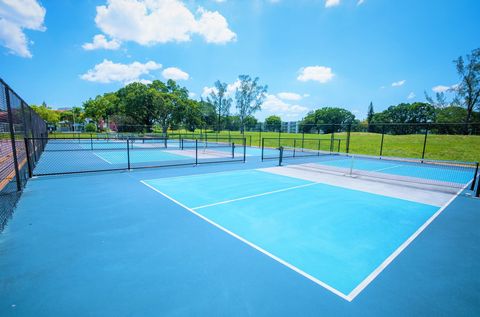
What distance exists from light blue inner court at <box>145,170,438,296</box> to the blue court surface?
27mm

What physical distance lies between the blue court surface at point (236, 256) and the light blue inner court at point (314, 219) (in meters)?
0.03

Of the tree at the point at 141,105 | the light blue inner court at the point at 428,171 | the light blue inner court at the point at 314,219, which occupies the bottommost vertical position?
the light blue inner court at the point at 428,171

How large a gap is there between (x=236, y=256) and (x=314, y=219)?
2.33 m

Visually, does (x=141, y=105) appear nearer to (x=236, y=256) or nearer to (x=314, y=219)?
(x=314, y=219)

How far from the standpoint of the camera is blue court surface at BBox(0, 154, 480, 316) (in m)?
2.52

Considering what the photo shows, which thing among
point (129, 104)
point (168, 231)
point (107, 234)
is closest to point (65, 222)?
point (107, 234)

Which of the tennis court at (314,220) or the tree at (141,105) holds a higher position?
the tree at (141,105)

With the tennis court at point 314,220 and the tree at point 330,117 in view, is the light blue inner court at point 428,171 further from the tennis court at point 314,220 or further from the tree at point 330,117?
the tree at point 330,117

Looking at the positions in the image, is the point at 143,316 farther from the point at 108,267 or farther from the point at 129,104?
the point at 129,104

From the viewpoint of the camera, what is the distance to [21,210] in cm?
516

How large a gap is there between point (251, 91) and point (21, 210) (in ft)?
170

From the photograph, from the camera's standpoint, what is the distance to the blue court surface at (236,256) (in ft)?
8.27

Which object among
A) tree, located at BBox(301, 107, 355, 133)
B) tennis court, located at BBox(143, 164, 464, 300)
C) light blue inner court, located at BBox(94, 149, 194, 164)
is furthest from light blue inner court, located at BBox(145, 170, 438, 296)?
tree, located at BBox(301, 107, 355, 133)

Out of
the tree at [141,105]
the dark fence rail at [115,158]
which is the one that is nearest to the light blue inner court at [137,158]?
the dark fence rail at [115,158]
